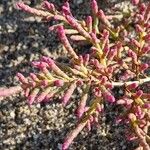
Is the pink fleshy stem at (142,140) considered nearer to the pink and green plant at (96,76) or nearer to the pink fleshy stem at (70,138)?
the pink and green plant at (96,76)

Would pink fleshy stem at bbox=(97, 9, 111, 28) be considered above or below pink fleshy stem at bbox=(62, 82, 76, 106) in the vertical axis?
above

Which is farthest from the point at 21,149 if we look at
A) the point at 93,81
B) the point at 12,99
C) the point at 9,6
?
the point at 9,6

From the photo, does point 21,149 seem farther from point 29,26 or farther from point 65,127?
point 29,26

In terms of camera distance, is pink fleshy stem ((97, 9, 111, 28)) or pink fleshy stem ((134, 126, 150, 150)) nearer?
pink fleshy stem ((134, 126, 150, 150))

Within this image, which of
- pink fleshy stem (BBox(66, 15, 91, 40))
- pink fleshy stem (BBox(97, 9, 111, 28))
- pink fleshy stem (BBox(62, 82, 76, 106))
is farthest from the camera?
pink fleshy stem (BBox(97, 9, 111, 28))

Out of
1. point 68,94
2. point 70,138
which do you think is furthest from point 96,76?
point 70,138

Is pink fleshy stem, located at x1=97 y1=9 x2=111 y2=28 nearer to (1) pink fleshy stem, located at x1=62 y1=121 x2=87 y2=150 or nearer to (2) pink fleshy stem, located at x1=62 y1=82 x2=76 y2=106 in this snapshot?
(2) pink fleshy stem, located at x1=62 y1=82 x2=76 y2=106

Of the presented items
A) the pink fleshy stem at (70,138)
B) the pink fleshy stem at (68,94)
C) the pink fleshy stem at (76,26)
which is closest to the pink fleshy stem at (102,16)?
the pink fleshy stem at (76,26)

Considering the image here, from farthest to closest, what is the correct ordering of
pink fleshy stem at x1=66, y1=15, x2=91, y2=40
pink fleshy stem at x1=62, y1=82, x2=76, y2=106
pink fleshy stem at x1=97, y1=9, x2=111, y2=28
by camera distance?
pink fleshy stem at x1=97, y1=9, x2=111, y2=28, pink fleshy stem at x1=66, y1=15, x2=91, y2=40, pink fleshy stem at x1=62, y1=82, x2=76, y2=106

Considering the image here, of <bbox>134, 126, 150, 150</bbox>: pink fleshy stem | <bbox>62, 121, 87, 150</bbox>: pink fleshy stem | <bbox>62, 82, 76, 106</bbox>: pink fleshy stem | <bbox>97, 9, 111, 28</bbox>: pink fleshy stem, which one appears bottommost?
<bbox>134, 126, 150, 150</bbox>: pink fleshy stem

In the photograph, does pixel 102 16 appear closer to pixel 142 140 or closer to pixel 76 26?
pixel 76 26

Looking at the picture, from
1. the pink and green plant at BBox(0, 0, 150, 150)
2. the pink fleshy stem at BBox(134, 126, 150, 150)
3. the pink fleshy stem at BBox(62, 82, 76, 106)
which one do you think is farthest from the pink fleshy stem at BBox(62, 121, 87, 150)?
the pink fleshy stem at BBox(134, 126, 150, 150)

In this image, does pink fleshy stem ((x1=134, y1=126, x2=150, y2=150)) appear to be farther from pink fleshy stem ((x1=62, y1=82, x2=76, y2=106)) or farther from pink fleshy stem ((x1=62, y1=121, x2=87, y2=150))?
pink fleshy stem ((x1=62, y1=82, x2=76, y2=106))
